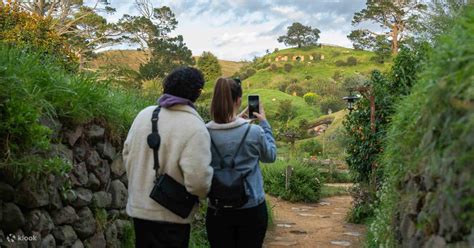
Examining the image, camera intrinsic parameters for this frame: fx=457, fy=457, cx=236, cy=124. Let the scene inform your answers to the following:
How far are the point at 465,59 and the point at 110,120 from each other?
2.81 metres

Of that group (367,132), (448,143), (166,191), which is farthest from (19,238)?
(367,132)

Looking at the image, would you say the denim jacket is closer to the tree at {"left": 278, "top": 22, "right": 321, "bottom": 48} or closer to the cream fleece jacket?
the cream fleece jacket

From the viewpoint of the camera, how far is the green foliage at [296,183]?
943 centimetres

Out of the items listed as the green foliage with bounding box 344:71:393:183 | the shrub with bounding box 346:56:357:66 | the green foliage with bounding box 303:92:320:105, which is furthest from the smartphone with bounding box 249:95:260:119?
the shrub with bounding box 346:56:357:66

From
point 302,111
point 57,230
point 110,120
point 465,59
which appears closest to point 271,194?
point 110,120

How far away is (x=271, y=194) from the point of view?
9.79 meters

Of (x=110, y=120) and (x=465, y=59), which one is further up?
(x=465, y=59)

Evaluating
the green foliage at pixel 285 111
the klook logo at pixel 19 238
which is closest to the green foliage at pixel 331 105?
the green foliage at pixel 285 111

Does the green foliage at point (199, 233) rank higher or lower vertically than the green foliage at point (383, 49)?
lower

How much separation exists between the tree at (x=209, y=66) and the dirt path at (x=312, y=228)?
2375 centimetres

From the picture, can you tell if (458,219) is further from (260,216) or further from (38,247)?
(38,247)

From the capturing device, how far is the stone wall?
258cm

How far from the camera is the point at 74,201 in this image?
10.4 ft

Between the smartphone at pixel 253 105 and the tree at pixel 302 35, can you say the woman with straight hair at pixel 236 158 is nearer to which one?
the smartphone at pixel 253 105
